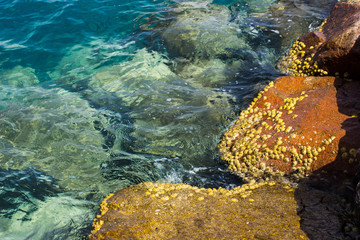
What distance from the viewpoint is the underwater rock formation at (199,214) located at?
11.1ft

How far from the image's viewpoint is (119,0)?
42.3 feet

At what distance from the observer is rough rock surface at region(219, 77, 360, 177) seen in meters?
4.26

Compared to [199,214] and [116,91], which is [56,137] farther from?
[199,214]

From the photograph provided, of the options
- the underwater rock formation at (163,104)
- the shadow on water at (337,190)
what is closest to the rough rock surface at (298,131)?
the shadow on water at (337,190)

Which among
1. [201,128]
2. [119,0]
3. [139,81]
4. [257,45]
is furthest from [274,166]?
[119,0]

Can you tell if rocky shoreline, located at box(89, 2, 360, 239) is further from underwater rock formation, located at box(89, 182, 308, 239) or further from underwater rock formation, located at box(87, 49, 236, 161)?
underwater rock formation, located at box(87, 49, 236, 161)

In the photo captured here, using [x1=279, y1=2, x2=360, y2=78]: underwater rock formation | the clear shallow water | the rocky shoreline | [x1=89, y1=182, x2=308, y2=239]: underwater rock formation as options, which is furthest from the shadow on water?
the clear shallow water

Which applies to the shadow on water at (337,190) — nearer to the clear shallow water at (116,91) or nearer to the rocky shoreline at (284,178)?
the rocky shoreline at (284,178)

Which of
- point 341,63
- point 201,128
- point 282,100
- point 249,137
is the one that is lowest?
point 201,128

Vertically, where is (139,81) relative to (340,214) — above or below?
below

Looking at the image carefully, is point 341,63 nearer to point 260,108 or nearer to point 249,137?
point 260,108

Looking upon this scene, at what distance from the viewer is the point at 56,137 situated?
629 cm

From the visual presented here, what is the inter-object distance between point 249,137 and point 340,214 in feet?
6.33

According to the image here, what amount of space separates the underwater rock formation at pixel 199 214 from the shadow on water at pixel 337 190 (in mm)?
152
